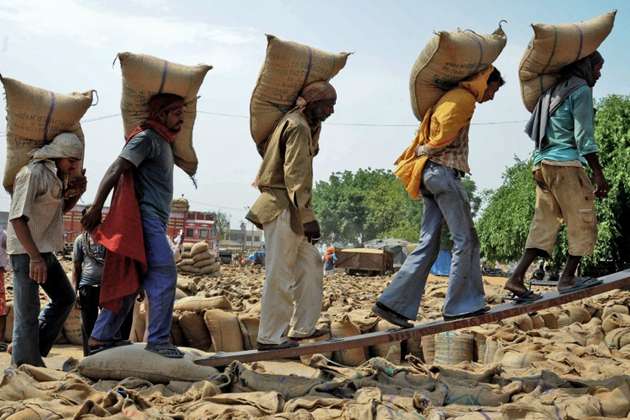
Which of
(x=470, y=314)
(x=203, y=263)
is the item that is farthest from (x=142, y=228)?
(x=203, y=263)

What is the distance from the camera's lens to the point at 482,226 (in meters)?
26.4

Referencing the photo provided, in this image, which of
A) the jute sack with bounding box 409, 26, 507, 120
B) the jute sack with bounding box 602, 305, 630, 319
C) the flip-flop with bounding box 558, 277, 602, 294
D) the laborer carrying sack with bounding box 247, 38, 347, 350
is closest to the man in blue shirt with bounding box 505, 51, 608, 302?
the flip-flop with bounding box 558, 277, 602, 294

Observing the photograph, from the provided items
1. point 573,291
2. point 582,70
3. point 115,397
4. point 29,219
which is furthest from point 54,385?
point 582,70

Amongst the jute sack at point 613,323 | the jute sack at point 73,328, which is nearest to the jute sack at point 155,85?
the jute sack at point 73,328

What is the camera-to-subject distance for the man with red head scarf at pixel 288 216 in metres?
4.51

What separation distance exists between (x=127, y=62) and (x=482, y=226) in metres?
23.2

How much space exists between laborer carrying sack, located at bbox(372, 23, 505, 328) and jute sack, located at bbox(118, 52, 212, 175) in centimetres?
153

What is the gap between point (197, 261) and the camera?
17625 mm

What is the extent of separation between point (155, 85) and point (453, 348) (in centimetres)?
332

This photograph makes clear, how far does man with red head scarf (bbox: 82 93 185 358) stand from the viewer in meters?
4.38

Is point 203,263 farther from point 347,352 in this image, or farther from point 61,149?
point 61,149

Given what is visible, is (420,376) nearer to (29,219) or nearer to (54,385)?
(54,385)

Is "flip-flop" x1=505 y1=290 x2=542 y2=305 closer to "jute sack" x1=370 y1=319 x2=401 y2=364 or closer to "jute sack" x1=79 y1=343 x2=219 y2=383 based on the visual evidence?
"jute sack" x1=370 y1=319 x2=401 y2=364

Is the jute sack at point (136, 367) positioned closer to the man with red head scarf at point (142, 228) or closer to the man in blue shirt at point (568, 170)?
the man with red head scarf at point (142, 228)
